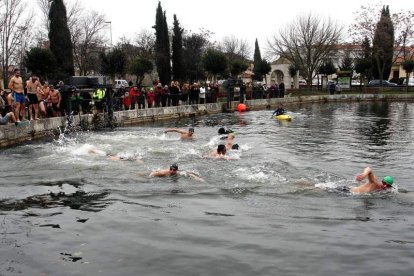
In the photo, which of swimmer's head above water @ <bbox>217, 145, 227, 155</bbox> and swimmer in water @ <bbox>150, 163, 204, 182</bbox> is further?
swimmer's head above water @ <bbox>217, 145, 227, 155</bbox>

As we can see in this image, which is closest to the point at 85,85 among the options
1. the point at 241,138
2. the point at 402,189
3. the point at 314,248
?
the point at 241,138

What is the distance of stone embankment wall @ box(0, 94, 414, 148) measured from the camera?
1711 centimetres

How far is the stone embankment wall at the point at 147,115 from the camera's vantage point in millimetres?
17109

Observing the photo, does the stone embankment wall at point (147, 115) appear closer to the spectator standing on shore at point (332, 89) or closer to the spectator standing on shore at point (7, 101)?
the spectator standing on shore at point (7, 101)

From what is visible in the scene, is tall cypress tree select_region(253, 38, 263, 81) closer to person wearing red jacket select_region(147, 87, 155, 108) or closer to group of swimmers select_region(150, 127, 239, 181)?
person wearing red jacket select_region(147, 87, 155, 108)

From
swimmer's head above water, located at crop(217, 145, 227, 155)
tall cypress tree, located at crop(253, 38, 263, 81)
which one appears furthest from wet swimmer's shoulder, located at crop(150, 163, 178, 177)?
tall cypress tree, located at crop(253, 38, 263, 81)

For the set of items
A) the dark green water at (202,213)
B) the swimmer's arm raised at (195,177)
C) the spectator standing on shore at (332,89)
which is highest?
the spectator standing on shore at (332,89)

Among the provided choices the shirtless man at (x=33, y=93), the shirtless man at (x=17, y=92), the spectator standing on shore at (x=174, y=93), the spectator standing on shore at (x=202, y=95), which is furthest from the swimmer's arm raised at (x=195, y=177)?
the spectator standing on shore at (x=202, y=95)

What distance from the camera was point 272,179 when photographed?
11430 millimetres

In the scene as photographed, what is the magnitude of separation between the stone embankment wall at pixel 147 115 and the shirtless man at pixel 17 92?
659 mm

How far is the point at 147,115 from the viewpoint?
2614 cm

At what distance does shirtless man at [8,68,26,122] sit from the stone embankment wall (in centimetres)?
66

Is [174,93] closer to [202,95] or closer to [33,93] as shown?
[202,95]

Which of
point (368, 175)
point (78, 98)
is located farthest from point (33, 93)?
point (368, 175)
